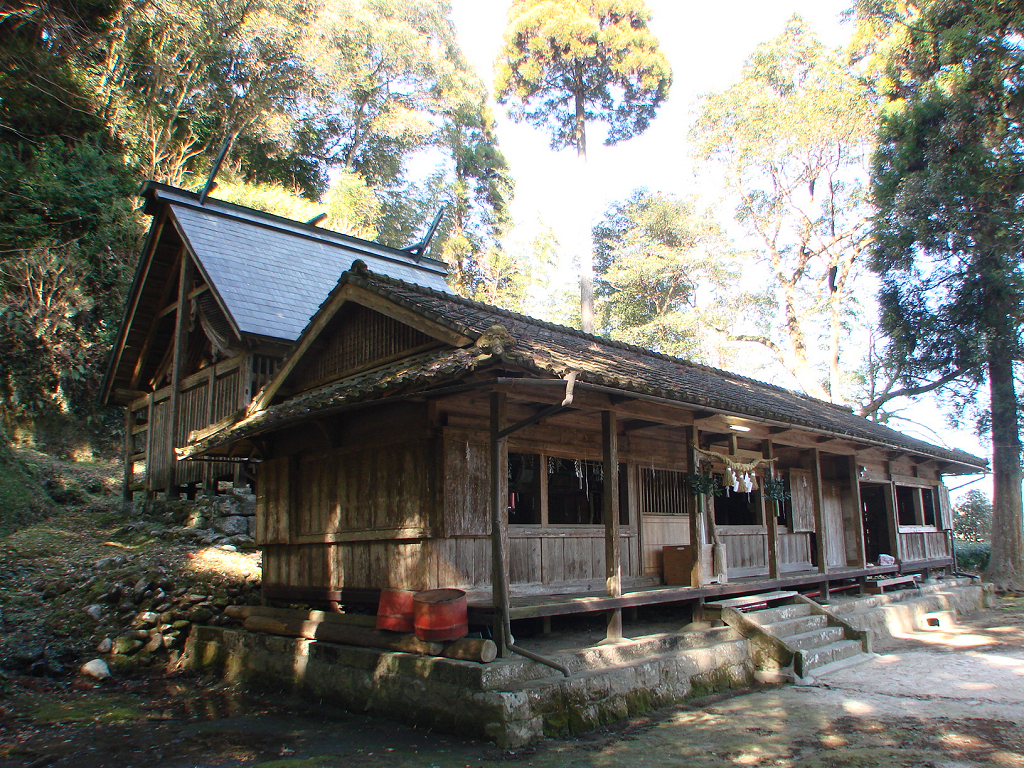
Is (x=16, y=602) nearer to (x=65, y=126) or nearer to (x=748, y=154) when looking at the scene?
(x=65, y=126)

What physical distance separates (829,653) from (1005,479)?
1429 centimetres

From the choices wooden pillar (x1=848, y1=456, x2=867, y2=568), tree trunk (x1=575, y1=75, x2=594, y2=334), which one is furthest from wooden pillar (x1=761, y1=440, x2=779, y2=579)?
tree trunk (x1=575, y1=75, x2=594, y2=334)

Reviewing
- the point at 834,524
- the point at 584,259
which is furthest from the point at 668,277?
the point at 834,524

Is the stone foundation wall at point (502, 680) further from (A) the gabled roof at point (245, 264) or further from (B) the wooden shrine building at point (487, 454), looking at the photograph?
(A) the gabled roof at point (245, 264)

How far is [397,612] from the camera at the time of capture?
7.50 m

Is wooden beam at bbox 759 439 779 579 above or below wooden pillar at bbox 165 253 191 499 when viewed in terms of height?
below

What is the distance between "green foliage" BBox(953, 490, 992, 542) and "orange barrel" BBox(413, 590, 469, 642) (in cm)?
2878


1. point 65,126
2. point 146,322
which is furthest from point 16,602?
point 65,126

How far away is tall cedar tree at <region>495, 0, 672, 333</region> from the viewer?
2736 cm

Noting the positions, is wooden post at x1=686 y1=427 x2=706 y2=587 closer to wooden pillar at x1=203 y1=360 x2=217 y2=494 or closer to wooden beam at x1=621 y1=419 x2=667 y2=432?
wooden beam at x1=621 y1=419 x2=667 y2=432

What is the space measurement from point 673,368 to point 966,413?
50.0ft

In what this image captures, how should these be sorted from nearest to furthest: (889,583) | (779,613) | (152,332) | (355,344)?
(355,344) < (779,613) < (889,583) < (152,332)

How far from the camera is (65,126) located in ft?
76.8

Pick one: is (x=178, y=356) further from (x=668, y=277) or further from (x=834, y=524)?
(x=668, y=277)
